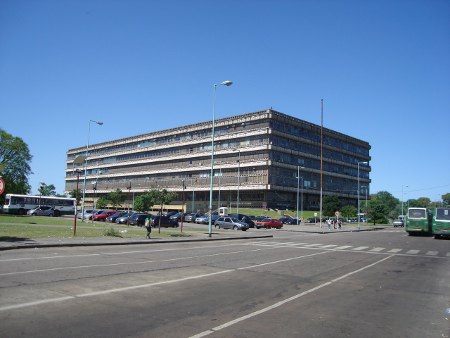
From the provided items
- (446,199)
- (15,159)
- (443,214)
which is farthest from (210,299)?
(446,199)

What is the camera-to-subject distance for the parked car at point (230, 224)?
150 ft

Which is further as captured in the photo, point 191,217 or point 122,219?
point 191,217

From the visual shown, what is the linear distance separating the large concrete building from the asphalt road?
63.3 meters

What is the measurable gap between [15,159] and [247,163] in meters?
50.5

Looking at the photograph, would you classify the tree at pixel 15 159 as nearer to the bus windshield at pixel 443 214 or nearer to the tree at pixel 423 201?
the bus windshield at pixel 443 214

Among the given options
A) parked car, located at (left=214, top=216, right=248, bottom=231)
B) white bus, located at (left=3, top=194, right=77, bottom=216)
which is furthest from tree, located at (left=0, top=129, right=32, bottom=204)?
parked car, located at (left=214, top=216, right=248, bottom=231)

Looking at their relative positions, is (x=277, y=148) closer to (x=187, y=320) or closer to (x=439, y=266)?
(x=439, y=266)

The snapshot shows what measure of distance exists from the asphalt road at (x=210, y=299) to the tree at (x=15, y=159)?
68.9 metres

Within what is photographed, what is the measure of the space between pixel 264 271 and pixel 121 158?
122 m

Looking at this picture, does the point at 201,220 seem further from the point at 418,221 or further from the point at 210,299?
the point at 210,299

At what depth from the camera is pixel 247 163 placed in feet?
302

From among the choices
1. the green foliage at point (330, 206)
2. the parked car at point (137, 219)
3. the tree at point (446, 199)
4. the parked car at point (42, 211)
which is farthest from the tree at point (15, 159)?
the tree at point (446, 199)

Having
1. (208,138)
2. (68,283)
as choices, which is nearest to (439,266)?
(68,283)

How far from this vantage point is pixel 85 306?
7.32 meters
